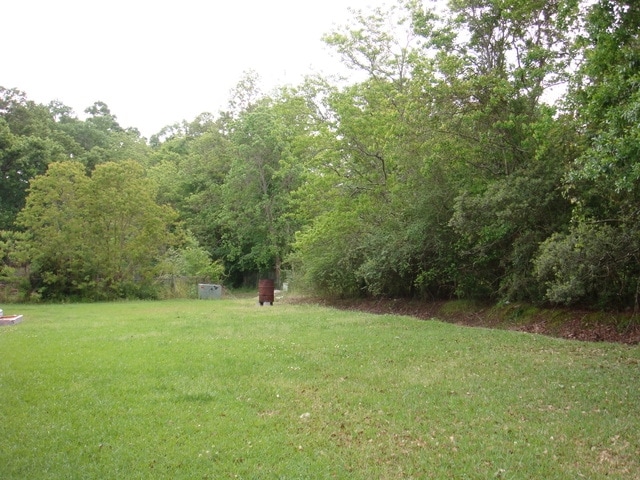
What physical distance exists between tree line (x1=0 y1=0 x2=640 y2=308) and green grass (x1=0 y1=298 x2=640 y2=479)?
3.02 m

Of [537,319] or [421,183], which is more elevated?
[421,183]

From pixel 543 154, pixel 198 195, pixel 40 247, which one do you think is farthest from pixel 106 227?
pixel 543 154

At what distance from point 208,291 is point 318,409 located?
74.2 ft

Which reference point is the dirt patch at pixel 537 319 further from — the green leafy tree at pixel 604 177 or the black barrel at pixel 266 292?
the black barrel at pixel 266 292

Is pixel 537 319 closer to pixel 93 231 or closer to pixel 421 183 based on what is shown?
pixel 421 183

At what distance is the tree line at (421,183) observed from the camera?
10.7 meters

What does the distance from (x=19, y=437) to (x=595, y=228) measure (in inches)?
438

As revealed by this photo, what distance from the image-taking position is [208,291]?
90.8 feet

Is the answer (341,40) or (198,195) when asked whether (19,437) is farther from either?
(198,195)

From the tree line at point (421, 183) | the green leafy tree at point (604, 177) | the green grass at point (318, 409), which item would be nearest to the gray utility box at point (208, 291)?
the tree line at point (421, 183)

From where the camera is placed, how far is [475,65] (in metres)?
15.1

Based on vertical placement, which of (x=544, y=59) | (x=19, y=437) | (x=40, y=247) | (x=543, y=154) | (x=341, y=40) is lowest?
(x=19, y=437)

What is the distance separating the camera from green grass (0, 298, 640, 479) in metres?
4.40

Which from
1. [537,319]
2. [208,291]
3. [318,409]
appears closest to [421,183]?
[537,319]
